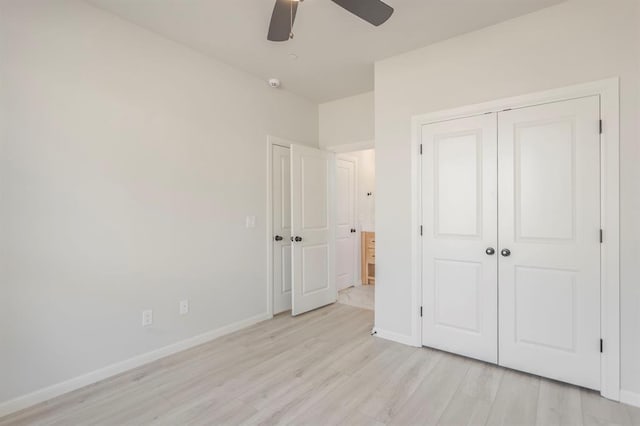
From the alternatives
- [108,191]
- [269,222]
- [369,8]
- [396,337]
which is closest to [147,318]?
[108,191]

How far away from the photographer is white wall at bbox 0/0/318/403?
6.43 feet

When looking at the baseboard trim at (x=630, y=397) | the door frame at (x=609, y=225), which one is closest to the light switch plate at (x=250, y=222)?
the door frame at (x=609, y=225)

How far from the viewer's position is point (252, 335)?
10.2ft

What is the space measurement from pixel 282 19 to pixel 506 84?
1779 millimetres

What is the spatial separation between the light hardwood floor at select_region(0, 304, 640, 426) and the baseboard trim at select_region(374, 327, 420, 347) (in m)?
0.10

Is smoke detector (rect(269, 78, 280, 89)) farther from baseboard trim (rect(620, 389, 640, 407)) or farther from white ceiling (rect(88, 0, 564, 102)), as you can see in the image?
baseboard trim (rect(620, 389, 640, 407))

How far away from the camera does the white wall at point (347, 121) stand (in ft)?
12.9

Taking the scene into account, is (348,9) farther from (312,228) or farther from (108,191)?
(312,228)

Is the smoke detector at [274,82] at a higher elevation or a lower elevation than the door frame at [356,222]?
higher

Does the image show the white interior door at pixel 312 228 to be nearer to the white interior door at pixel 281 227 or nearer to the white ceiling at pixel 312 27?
the white interior door at pixel 281 227

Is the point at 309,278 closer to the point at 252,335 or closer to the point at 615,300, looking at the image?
the point at 252,335

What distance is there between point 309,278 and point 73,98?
2.81 meters

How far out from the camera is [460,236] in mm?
2639

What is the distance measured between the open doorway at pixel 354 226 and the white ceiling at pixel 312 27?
188 cm
